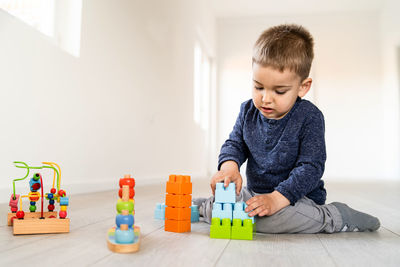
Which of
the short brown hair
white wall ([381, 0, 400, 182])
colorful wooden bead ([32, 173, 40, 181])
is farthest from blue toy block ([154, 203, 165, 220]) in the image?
white wall ([381, 0, 400, 182])

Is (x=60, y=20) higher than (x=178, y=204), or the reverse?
(x=60, y=20)

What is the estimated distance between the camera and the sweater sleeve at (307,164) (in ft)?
3.51

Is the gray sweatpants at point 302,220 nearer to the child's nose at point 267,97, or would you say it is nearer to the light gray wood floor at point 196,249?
the light gray wood floor at point 196,249

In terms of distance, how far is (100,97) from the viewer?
7.78 ft

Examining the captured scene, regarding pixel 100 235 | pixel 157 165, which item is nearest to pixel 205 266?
pixel 100 235

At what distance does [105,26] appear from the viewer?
2.45 meters

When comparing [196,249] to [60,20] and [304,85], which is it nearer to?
[304,85]

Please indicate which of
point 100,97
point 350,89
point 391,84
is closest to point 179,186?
point 100,97

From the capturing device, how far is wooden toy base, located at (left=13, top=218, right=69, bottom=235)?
942mm

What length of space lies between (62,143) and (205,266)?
152cm

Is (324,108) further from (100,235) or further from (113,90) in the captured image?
(100,235)

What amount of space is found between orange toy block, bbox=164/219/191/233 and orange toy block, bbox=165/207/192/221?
0.01 metres

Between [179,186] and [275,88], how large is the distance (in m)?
0.40

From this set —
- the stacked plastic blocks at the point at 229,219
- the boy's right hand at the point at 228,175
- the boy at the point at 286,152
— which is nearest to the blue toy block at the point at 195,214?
the boy at the point at 286,152
